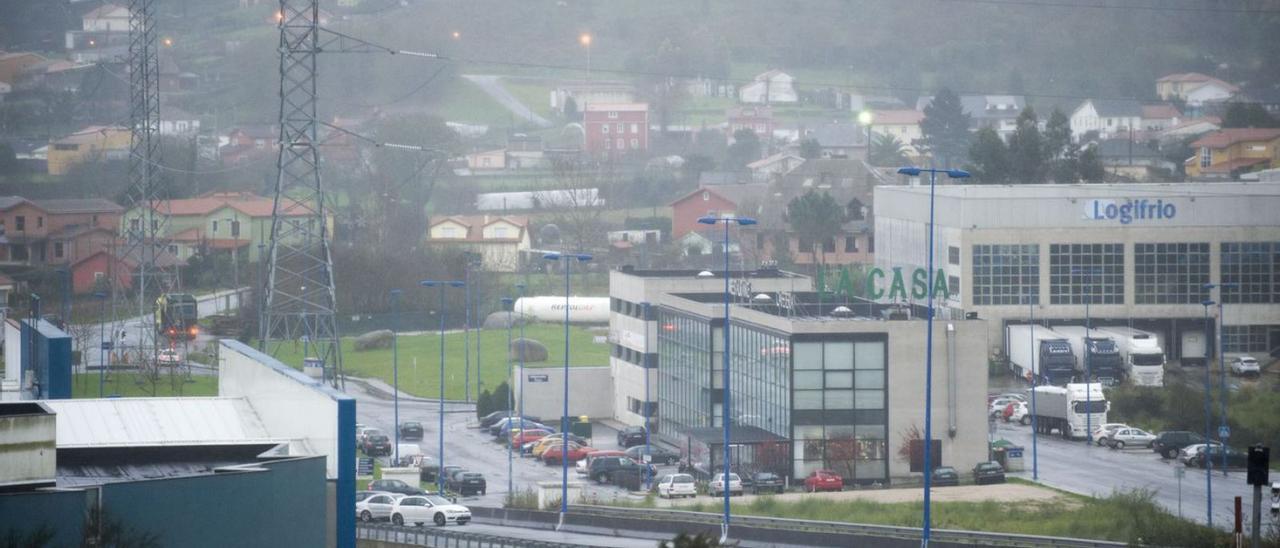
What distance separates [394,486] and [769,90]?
118851 mm

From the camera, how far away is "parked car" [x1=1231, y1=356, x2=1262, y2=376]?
58.3m

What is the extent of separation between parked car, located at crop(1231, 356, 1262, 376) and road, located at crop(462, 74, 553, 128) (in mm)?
86455

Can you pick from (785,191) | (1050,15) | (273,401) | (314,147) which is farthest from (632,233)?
(1050,15)

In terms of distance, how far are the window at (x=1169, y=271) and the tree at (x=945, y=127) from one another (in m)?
69.1

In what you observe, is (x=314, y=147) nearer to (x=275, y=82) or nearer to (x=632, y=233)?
(x=632, y=233)

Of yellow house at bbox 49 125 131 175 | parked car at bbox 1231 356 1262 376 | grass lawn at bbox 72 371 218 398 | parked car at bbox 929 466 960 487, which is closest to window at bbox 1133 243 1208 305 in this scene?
parked car at bbox 1231 356 1262 376

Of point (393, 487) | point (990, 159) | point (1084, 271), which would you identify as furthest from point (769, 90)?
point (393, 487)

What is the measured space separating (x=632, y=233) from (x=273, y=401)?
7665 centimetres

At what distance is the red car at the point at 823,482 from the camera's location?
40.2 meters

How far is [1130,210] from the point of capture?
61344 mm

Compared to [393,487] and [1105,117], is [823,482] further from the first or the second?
[1105,117]

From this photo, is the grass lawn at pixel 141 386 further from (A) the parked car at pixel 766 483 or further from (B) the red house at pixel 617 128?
(B) the red house at pixel 617 128

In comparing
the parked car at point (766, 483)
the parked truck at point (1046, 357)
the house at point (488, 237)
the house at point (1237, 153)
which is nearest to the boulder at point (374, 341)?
the house at point (488, 237)

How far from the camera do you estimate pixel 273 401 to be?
73.2 ft
